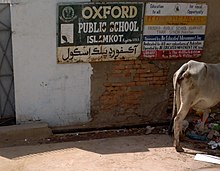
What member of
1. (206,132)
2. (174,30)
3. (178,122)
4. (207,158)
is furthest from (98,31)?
(207,158)

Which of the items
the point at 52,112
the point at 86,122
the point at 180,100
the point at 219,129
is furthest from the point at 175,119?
the point at 52,112

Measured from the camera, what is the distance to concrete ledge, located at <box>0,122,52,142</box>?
23.0ft

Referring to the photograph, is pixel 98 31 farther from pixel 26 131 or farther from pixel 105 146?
pixel 26 131

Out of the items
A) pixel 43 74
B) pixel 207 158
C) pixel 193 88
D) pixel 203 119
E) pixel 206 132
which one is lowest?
pixel 207 158

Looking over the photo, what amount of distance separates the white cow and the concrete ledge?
2.22 m

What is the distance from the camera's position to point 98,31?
24.2 ft

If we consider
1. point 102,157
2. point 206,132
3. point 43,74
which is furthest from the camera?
point 206,132

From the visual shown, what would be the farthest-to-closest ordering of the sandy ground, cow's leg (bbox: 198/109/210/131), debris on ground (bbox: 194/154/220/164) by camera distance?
cow's leg (bbox: 198/109/210/131)
debris on ground (bbox: 194/154/220/164)
the sandy ground

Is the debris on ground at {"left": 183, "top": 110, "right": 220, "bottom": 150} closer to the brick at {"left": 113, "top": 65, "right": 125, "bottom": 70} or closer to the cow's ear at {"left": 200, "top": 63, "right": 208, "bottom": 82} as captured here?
the cow's ear at {"left": 200, "top": 63, "right": 208, "bottom": 82}

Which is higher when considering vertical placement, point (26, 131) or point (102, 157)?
point (26, 131)

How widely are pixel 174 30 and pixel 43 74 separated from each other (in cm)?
257

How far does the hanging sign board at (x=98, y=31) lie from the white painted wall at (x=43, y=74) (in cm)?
15

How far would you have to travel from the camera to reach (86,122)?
7.77 metres

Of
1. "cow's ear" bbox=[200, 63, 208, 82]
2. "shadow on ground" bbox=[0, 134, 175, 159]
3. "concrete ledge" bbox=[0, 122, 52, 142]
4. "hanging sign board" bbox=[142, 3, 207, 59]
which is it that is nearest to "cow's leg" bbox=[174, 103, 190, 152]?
"shadow on ground" bbox=[0, 134, 175, 159]
